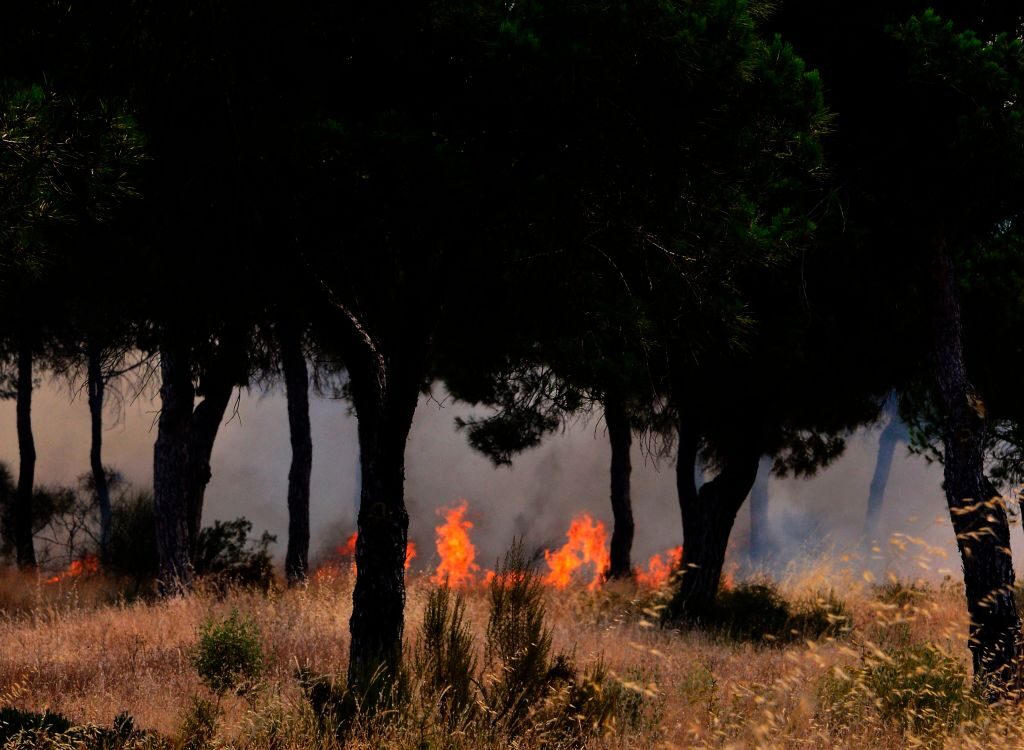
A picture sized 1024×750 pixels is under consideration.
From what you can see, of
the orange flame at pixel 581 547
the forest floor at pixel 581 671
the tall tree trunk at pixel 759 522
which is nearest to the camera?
the forest floor at pixel 581 671

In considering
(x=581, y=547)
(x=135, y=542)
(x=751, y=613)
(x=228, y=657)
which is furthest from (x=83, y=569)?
(x=581, y=547)

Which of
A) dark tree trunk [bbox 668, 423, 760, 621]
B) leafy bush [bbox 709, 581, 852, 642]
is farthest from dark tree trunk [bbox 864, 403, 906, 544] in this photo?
dark tree trunk [bbox 668, 423, 760, 621]

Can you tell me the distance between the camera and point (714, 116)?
5645 millimetres

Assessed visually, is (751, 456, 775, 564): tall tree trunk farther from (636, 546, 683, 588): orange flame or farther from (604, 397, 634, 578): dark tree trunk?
(604, 397, 634, 578): dark tree trunk

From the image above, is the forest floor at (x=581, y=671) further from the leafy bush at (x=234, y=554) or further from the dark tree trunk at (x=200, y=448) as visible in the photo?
the leafy bush at (x=234, y=554)

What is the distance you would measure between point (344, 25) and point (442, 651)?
13.0 feet

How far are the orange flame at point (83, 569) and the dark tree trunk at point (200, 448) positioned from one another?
9.40 feet

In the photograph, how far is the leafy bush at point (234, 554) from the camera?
46.2 feet

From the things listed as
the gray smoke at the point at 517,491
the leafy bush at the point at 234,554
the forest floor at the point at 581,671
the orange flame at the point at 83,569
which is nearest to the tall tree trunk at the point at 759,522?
the gray smoke at the point at 517,491

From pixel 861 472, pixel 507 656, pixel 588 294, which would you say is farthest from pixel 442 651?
pixel 861 472

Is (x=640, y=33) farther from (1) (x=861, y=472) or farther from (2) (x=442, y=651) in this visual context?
(1) (x=861, y=472)

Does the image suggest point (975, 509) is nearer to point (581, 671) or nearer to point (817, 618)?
point (581, 671)

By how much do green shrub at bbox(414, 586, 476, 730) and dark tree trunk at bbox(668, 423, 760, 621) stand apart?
21.8ft

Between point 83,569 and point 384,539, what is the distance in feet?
36.3
